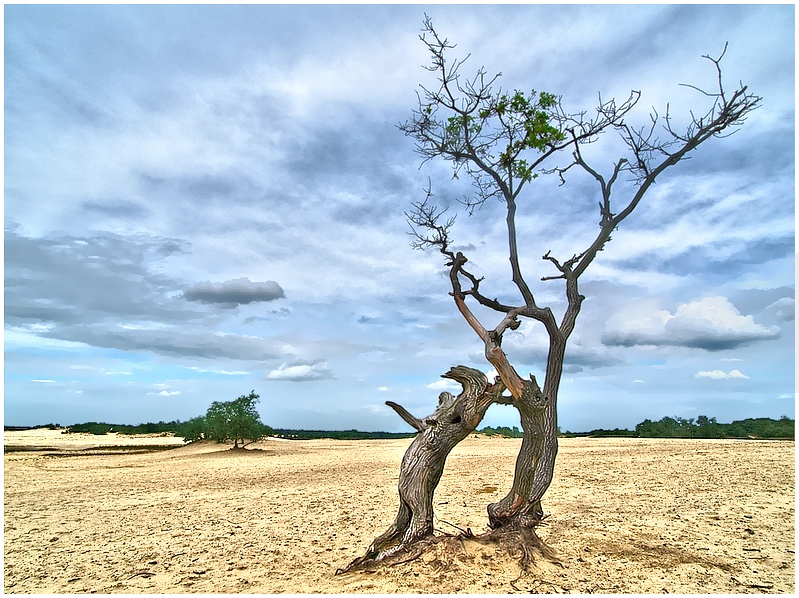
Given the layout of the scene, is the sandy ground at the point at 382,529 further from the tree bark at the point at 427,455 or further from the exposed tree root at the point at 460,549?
the tree bark at the point at 427,455

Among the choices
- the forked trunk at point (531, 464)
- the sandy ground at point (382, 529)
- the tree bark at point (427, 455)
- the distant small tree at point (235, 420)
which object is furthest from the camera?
the distant small tree at point (235, 420)

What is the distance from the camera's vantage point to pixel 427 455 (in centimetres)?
702

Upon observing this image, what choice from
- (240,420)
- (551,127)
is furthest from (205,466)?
(551,127)

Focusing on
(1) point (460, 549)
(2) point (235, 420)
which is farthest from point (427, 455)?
(2) point (235, 420)

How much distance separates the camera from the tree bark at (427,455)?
6.90m

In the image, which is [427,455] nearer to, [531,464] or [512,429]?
[531,464]

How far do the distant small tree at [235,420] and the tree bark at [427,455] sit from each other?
67.5 feet

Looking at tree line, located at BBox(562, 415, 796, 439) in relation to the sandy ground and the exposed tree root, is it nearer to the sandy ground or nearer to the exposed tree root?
the sandy ground

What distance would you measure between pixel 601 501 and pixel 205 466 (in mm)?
14664

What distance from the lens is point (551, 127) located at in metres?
8.65

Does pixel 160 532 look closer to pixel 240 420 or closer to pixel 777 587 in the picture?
pixel 777 587

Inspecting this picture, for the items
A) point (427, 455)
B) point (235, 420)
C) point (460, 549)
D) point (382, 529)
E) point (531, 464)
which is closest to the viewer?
point (460, 549)

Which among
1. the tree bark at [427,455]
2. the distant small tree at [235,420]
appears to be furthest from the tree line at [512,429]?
the tree bark at [427,455]

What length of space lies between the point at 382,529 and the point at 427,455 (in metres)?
2.81
